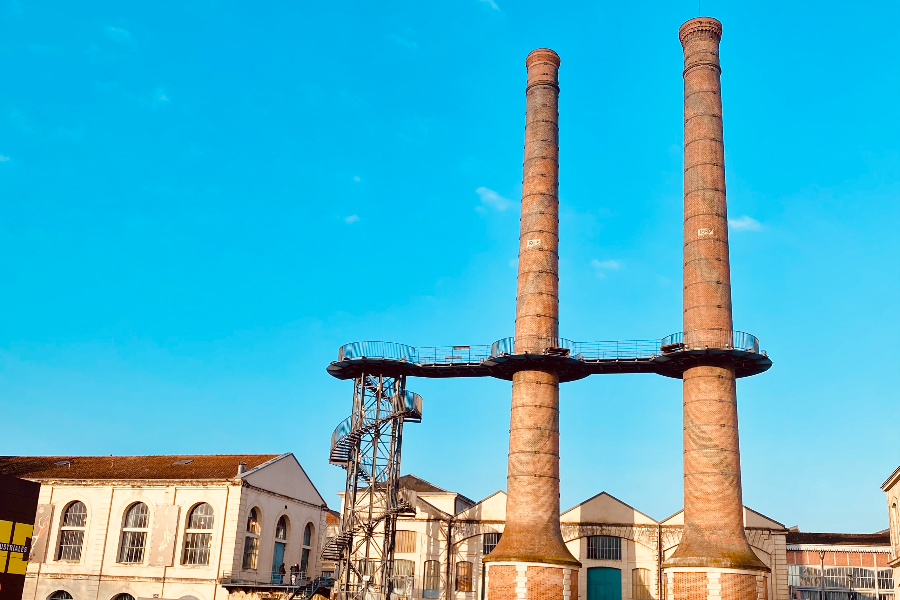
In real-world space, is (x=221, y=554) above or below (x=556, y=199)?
below

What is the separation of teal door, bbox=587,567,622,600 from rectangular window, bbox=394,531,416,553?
8.52 meters

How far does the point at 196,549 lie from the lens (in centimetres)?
3706

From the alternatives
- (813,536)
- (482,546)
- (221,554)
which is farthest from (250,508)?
(813,536)

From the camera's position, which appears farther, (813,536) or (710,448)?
(813,536)

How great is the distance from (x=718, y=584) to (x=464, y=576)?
1393cm

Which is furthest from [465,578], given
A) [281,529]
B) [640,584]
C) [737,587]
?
[737,587]

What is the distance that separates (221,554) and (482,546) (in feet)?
40.4

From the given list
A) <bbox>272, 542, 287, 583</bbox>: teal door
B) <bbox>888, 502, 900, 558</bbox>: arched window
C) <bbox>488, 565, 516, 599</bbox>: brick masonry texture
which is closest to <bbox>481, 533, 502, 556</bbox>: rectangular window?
<bbox>488, 565, 516, 599</bbox>: brick masonry texture

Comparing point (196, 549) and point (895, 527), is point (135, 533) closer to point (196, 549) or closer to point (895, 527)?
point (196, 549)

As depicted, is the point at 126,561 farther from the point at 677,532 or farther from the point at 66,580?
the point at 677,532

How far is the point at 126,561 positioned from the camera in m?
37.7

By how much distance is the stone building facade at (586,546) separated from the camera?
39969mm

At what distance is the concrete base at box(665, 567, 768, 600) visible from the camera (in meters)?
31.0

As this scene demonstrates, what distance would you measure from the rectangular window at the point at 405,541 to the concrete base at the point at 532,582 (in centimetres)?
931
